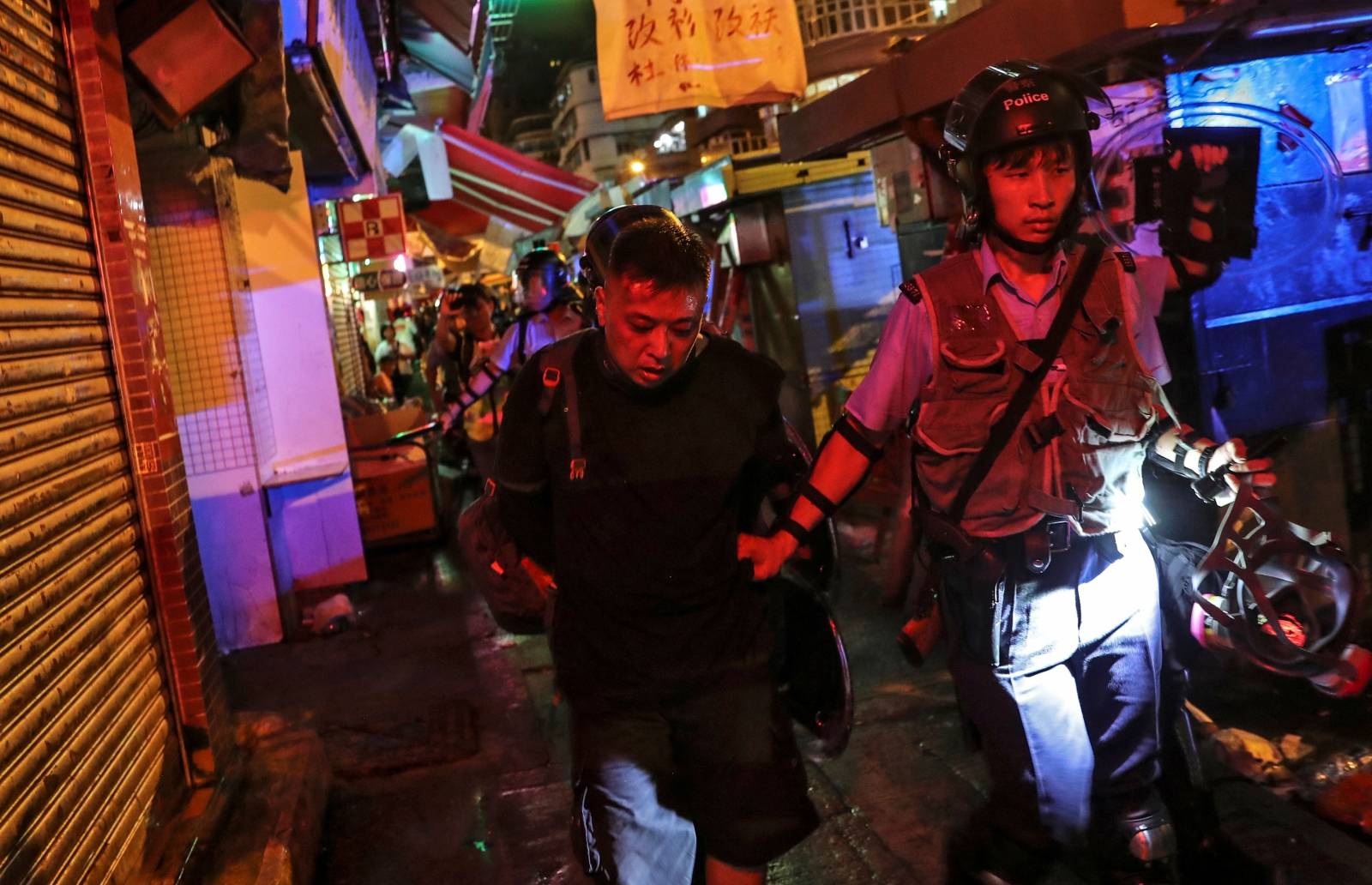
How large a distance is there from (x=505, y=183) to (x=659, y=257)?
50.0ft

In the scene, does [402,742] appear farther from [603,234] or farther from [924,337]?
[924,337]

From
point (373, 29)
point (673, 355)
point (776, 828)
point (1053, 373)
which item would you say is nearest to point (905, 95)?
point (1053, 373)

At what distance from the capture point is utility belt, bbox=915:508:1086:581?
9.66ft

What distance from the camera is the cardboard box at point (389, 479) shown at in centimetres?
1077

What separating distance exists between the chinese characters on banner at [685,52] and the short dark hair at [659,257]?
14.2 ft

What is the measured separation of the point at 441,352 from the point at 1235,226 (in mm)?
7954

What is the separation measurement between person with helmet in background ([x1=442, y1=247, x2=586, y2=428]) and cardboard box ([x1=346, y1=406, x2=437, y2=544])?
336 cm

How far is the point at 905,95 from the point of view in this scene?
5672 mm

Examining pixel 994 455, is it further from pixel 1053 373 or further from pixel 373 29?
pixel 373 29

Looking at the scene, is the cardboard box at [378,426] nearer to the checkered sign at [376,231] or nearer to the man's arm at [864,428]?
the checkered sign at [376,231]

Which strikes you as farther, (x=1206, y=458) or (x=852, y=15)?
(x=852, y=15)

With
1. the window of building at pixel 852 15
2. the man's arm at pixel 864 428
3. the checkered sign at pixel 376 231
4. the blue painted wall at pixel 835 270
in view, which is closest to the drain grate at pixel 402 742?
the man's arm at pixel 864 428

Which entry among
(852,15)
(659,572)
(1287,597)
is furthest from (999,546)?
(852,15)

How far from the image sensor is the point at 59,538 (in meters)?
3.52
